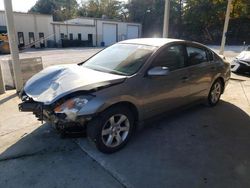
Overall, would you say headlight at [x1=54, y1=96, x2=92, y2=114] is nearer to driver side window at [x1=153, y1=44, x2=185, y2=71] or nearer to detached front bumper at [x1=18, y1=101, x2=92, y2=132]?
detached front bumper at [x1=18, y1=101, x2=92, y2=132]

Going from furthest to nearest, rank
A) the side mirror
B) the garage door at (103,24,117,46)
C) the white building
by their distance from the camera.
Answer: the garage door at (103,24,117,46)
the white building
the side mirror

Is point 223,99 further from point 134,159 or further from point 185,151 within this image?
point 134,159

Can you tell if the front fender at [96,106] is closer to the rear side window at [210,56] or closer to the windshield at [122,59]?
the windshield at [122,59]

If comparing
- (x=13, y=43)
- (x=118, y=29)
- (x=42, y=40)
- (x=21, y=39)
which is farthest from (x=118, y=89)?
(x=118, y=29)

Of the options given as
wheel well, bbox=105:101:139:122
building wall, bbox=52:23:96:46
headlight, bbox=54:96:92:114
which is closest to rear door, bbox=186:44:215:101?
wheel well, bbox=105:101:139:122

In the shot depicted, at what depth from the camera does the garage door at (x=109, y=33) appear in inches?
1406

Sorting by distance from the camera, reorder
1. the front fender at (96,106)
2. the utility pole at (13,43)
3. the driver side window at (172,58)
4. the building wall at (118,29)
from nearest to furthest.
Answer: the front fender at (96,106), the driver side window at (172,58), the utility pole at (13,43), the building wall at (118,29)

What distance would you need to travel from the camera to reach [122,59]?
374 cm

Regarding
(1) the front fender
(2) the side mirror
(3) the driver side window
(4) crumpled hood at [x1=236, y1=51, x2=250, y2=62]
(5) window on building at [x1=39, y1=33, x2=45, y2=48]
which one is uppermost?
(3) the driver side window

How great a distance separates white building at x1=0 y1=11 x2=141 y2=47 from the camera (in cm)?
2872

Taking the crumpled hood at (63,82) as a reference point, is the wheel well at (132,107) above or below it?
below

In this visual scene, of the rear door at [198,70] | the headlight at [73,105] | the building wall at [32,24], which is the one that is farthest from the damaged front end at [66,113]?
the building wall at [32,24]

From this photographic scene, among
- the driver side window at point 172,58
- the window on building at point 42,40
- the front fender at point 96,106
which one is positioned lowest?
the window on building at point 42,40

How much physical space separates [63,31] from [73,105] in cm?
3131
